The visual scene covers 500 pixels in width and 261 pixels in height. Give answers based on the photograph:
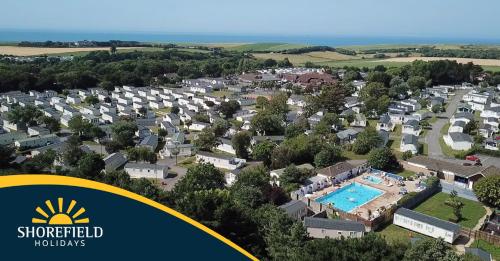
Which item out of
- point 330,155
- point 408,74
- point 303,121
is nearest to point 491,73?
point 408,74

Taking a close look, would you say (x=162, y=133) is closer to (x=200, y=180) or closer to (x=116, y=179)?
(x=200, y=180)

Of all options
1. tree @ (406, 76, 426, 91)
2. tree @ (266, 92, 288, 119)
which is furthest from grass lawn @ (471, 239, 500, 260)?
tree @ (406, 76, 426, 91)

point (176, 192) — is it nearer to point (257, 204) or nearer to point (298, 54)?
point (257, 204)

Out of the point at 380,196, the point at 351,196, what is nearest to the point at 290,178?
the point at 351,196

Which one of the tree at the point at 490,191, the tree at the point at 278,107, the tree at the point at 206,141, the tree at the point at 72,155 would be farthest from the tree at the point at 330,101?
the tree at the point at 72,155

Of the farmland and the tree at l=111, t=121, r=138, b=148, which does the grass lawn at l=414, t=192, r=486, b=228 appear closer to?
the tree at l=111, t=121, r=138, b=148

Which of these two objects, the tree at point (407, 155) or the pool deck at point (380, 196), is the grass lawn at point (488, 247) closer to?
the pool deck at point (380, 196)

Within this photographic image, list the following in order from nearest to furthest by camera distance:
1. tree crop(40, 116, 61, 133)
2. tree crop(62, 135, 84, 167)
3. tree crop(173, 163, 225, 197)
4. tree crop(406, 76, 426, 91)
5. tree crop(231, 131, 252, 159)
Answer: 1. tree crop(173, 163, 225, 197)
2. tree crop(62, 135, 84, 167)
3. tree crop(231, 131, 252, 159)
4. tree crop(40, 116, 61, 133)
5. tree crop(406, 76, 426, 91)
